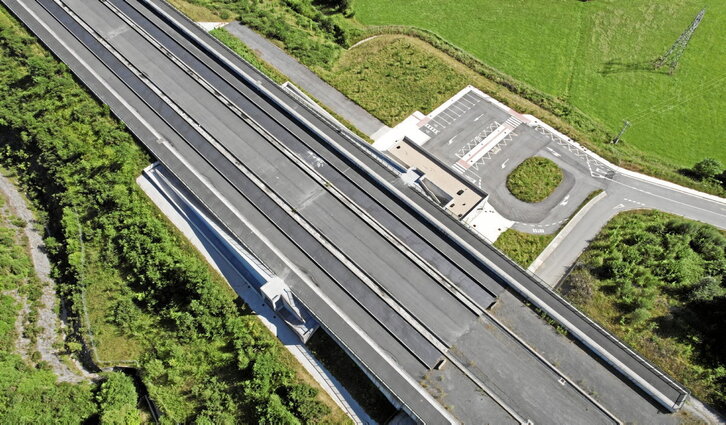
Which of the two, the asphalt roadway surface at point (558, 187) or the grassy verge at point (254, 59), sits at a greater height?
the asphalt roadway surface at point (558, 187)

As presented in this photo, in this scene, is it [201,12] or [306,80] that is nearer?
[306,80]

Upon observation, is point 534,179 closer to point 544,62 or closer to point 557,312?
point 557,312

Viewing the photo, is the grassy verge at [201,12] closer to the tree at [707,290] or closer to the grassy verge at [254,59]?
the grassy verge at [254,59]

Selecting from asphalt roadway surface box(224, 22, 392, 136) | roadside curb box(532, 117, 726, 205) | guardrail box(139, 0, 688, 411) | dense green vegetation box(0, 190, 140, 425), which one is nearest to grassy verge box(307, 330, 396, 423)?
guardrail box(139, 0, 688, 411)

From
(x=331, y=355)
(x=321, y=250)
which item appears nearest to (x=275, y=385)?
(x=331, y=355)

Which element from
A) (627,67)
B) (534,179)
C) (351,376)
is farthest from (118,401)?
(627,67)

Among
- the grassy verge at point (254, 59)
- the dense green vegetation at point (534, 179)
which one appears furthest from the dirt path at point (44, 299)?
the dense green vegetation at point (534, 179)

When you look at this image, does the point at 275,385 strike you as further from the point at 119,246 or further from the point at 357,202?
the point at 119,246
